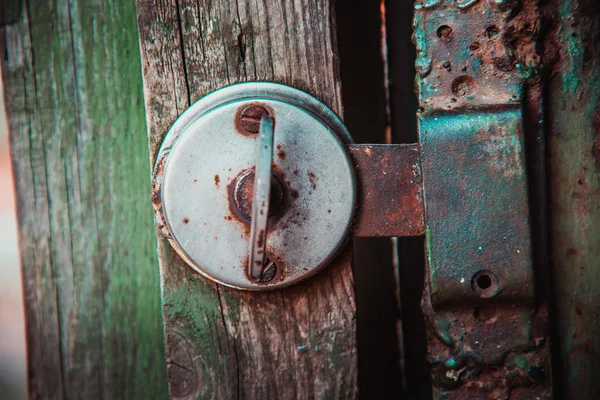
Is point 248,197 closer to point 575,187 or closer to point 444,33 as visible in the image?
point 444,33

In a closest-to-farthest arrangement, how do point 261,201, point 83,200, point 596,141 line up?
1. point 261,201
2. point 596,141
3. point 83,200

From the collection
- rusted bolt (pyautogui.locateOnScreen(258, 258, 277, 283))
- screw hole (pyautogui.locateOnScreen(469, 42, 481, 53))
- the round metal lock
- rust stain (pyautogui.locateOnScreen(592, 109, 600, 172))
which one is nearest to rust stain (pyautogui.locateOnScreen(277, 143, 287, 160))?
the round metal lock

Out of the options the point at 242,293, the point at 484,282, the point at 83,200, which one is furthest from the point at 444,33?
the point at 83,200

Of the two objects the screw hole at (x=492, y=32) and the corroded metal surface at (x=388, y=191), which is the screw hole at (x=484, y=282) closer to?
the corroded metal surface at (x=388, y=191)

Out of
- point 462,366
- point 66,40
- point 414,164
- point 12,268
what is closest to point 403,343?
point 462,366

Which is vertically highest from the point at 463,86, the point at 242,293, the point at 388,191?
the point at 463,86

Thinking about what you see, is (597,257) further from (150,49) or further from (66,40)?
(66,40)

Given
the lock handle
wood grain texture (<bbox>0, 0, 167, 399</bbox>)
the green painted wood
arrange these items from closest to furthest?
the lock handle < the green painted wood < wood grain texture (<bbox>0, 0, 167, 399</bbox>)

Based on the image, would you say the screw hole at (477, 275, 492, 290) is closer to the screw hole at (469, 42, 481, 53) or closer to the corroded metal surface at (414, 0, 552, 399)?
the corroded metal surface at (414, 0, 552, 399)
